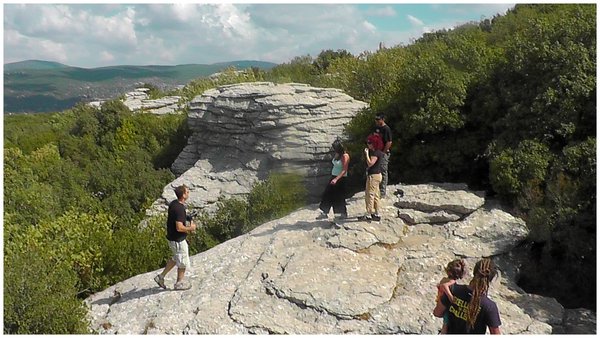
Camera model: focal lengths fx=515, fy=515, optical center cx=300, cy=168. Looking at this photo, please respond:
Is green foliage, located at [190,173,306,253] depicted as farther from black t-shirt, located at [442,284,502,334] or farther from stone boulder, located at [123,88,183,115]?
stone boulder, located at [123,88,183,115]

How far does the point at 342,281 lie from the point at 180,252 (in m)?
2.87

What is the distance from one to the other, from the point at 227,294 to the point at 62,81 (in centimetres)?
8978

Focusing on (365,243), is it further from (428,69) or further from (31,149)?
(31,149)

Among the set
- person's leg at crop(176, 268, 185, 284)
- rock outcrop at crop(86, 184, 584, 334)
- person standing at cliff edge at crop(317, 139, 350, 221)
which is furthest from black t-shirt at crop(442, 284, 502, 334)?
person's leg at crop(176, 268, 185, 284)

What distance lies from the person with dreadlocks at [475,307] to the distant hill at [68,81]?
184ft

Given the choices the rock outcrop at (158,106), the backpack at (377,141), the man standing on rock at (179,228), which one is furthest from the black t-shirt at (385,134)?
the rock outcrop at (158,106)

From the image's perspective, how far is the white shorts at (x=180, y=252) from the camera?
874 cm

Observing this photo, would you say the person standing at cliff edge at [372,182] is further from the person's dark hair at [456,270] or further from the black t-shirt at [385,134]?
the person's dark hair at [456,270]

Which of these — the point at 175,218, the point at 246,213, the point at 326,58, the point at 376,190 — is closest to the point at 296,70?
the point at 326,58

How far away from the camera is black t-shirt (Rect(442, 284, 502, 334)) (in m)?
5.42

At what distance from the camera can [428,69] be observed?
48.0ft

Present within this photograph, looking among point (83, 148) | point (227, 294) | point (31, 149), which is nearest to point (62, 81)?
point (31, 149)

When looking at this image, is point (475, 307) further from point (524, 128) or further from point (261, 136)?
point (261, 136)

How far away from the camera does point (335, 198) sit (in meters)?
11.0
